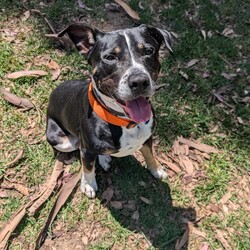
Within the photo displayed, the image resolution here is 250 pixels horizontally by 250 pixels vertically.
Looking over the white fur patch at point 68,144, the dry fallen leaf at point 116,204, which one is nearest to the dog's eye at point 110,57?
the white fur patch at point 68,144

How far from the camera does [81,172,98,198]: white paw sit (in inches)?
183

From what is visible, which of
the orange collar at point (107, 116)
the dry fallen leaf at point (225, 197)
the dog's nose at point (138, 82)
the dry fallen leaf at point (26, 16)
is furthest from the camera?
the dry fallen leaf at point (26, 16)

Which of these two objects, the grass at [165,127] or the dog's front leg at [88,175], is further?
the grass at [165,127]

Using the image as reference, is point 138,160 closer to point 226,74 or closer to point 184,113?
point 184,113

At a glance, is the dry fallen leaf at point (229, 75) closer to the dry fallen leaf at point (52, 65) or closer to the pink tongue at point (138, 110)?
the dry fallen leaf at point (52, 65)

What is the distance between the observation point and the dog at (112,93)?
11.4 feet

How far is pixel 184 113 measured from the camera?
5512 mm

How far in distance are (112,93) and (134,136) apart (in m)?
0.66

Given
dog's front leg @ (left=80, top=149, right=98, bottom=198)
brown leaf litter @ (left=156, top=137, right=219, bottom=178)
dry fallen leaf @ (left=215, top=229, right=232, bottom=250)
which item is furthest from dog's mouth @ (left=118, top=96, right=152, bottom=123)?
dry fallen leaf @ (left=215, top=229, right=232, bottom=250)

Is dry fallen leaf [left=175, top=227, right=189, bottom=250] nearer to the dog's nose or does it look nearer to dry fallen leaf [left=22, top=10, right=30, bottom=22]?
the dog's nose

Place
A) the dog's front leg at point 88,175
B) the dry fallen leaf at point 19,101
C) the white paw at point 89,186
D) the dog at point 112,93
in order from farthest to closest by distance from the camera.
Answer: the dry fallen leaf at point 19,101 < the white paw at point 89,186 < the dog's front leg at point 88,175 < the dog at point 112,93

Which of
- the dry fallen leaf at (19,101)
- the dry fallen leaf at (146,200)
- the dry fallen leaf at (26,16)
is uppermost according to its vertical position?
the dry fallen leaf at (26,16)

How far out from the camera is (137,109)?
141 inches

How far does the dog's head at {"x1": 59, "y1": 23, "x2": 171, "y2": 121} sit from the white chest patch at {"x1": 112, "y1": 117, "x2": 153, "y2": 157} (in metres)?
0.42
